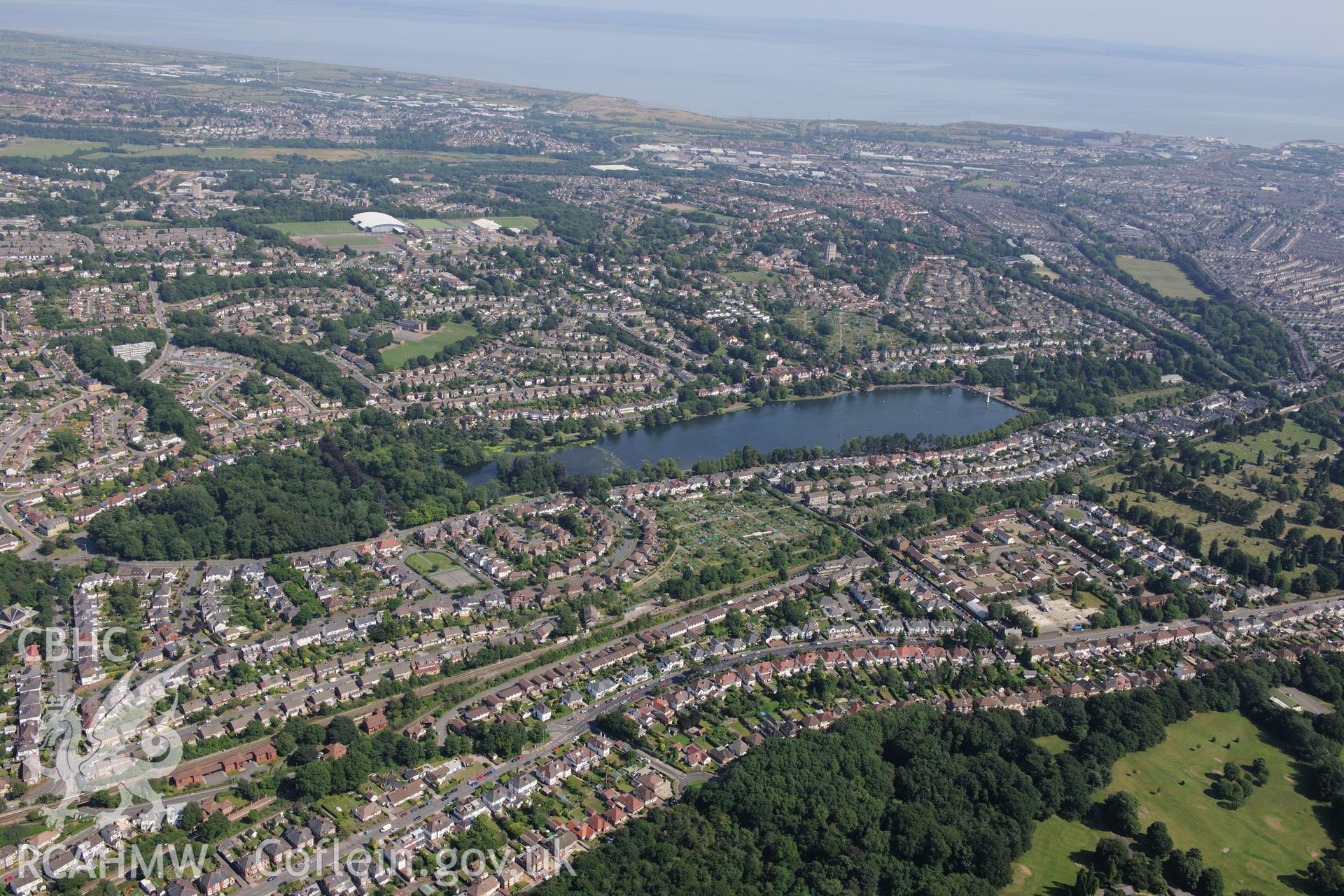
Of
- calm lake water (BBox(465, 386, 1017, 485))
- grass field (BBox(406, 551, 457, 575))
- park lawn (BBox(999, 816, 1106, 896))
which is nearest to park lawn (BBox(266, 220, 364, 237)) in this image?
calm lake water (BBox(465, 386, 1017, 485))

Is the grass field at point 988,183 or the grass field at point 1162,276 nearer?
the grass field at point 1162,276

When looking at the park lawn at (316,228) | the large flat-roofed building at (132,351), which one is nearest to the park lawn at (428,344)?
the large flat-roofed building at (132,351)

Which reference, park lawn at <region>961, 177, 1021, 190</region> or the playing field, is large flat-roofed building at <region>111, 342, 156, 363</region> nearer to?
the playing field

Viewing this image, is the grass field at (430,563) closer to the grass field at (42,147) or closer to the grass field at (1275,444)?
the grass field at (1275,444)

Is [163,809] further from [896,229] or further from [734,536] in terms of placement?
[896,229]

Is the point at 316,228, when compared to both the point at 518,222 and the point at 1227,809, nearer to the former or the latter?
the point at 518,222
